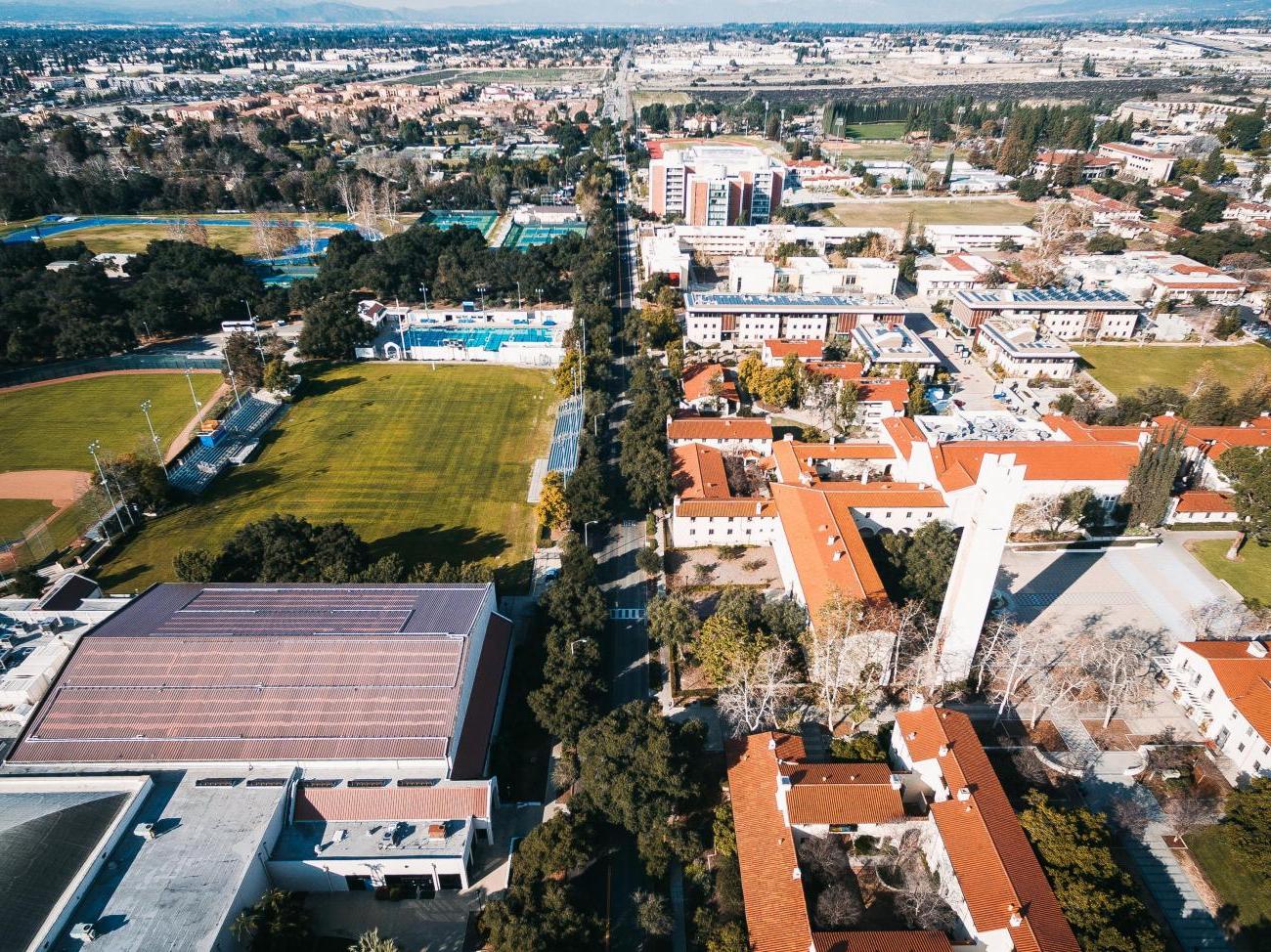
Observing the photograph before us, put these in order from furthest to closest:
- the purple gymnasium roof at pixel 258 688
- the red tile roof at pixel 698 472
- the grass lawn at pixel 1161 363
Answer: the grass lawn at pixel 1161 363 < the red tile roof at pixel 698 472 < the purple gymnasium roof at pixel 258 688

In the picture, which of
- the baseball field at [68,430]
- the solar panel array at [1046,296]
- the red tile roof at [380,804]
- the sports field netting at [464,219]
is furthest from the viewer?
the sports field netting at [464,219]

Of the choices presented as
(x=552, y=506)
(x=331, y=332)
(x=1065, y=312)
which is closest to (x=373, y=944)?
(x=552, y=506)

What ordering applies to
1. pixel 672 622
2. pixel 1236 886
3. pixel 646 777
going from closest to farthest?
pixel 1236 886 < pixel 646 777 < pixel 672 622

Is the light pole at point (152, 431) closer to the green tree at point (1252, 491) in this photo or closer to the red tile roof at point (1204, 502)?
the red tile roof at point (1204, 502)

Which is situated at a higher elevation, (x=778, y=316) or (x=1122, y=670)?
(x=778, y=316)

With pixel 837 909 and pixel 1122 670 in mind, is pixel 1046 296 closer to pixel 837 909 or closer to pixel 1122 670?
pixel 1122 670

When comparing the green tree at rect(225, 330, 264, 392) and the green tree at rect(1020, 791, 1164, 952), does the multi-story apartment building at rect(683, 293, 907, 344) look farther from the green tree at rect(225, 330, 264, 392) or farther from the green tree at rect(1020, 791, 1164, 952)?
the green tree at rect(1020, 791, 1164, 952)

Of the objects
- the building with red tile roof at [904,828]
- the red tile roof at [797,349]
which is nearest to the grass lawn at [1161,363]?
the red tile roof at [797,349]
